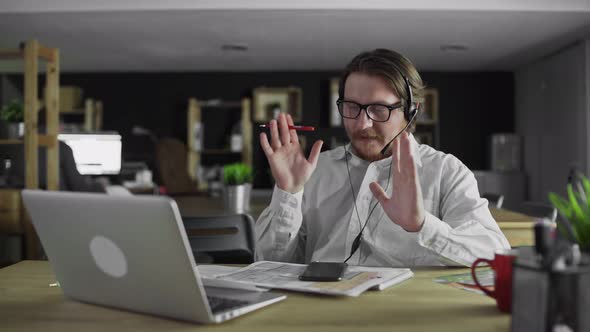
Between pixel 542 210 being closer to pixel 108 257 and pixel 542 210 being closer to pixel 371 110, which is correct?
pixel 371 110

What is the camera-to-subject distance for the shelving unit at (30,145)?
3848 mm

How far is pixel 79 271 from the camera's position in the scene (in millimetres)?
1045

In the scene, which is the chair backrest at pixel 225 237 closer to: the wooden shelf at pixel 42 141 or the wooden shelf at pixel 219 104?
the wooden shelf at pixel 42 141

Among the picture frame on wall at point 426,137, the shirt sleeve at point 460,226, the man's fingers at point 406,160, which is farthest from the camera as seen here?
the picture frame on wall at point 426,137

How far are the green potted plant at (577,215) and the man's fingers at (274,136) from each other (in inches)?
27.9

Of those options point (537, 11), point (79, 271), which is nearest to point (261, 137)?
point (79, 271)

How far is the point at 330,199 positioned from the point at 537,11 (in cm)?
425

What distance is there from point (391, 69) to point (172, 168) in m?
4.77

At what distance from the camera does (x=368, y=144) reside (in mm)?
1760

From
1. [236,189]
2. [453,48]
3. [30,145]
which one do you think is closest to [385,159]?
[236,189]

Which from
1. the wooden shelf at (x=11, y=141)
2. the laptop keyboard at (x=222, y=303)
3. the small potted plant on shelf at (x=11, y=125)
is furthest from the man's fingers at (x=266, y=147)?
the small potted plant on shelf at (x=11, y=125)

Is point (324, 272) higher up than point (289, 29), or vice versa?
point (289, 29)

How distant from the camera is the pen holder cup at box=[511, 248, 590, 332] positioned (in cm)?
78

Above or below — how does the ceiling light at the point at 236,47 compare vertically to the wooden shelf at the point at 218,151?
above
